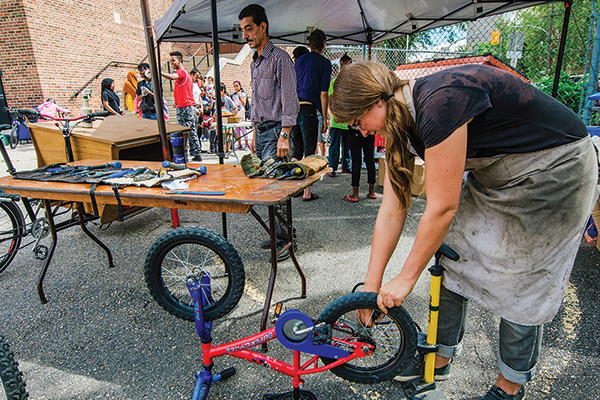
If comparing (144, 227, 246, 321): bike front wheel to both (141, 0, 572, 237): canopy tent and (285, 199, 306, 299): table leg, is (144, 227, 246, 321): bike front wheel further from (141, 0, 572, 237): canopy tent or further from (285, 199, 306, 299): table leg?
(141, 0, 572, 237): canopy tent

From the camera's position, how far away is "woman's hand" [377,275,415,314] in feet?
4.04

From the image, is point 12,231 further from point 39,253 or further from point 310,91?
point 310,91

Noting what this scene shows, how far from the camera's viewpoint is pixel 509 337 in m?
1.42

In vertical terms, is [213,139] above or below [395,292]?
below

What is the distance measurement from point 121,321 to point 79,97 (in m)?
13.7

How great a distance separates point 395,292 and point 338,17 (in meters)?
5.31

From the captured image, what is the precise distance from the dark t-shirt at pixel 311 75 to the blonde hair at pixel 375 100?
10.6 feet

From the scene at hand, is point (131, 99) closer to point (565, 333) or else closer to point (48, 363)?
point (48, 363)

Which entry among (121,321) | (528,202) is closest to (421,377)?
(528,202)

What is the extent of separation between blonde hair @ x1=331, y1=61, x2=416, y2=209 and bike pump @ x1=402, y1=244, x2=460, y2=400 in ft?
1.47

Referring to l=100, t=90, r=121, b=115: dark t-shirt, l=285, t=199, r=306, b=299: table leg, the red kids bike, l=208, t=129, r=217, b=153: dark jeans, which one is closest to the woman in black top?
l=100, t=90, r=121, b=115: dark t-shirt

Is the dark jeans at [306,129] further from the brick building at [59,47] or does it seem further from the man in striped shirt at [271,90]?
the brick building at [59,47]

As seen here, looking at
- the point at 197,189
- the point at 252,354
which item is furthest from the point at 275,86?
the point at 252,354

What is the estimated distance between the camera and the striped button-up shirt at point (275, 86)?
306 centimetres
